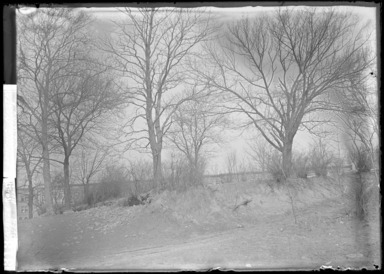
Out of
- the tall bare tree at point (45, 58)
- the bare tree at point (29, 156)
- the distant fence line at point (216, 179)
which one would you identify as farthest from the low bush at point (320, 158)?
the bare tree at point (29, 156)

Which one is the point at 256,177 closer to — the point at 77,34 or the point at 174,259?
the point at 174,259

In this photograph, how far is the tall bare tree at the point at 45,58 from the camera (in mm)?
3182

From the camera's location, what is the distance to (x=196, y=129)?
3.37 metres

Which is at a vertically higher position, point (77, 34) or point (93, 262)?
point (77, 34)

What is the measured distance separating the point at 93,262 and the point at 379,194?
2626 mm

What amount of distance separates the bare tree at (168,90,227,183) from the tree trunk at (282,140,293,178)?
642 mm

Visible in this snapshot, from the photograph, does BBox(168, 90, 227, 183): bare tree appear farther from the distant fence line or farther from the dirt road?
the dirt road

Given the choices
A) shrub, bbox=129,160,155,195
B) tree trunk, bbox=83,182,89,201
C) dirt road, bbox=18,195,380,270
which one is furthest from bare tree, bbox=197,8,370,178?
tree trunk, bbox=83,182,89,201

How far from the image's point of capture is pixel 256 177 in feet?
11.2

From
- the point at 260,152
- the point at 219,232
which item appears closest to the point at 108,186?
the point at 219,232

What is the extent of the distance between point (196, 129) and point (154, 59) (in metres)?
0.78

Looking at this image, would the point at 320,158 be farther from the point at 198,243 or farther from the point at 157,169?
the point at 157,169

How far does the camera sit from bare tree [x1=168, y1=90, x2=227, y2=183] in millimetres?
3340

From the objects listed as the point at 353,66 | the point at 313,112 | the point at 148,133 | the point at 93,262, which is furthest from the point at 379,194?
the point at 93,262
